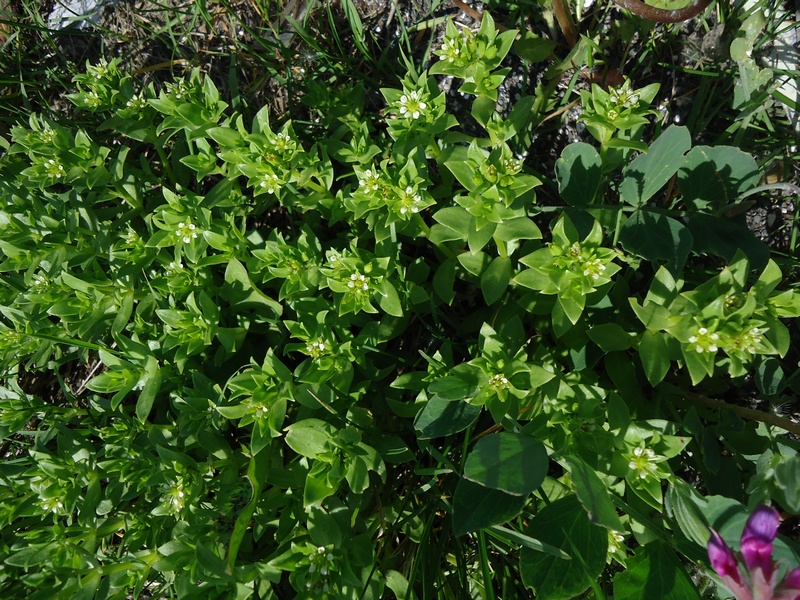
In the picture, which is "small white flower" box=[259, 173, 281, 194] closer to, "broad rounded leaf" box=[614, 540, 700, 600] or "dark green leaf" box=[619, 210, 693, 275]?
"dark green leaf" box=[619, 210, 693, 275]

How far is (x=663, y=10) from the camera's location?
121 inches

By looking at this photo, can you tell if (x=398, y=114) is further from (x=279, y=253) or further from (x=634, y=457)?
(x=634, y=457)

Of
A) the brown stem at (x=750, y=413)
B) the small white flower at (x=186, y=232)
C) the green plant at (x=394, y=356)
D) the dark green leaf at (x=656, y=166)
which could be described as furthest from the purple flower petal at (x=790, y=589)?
the small white flower at (x=186, y=232)

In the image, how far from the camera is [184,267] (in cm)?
340

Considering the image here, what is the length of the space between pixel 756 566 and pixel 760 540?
90 millimetres

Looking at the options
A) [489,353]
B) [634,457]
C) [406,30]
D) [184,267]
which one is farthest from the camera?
[406,30]

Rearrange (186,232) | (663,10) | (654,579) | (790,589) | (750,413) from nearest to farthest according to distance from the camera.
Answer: (790,589) → (654,579) → (750,413) → (663,10) → (186,232)

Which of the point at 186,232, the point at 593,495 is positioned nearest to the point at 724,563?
the point at 593,495

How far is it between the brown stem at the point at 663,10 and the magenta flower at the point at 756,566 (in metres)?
2.34

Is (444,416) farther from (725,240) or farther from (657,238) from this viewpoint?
(725,240)

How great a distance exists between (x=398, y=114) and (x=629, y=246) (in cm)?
132

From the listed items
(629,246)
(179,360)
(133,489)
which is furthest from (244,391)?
(629,246)

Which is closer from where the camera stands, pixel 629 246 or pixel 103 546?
pixel 629 246

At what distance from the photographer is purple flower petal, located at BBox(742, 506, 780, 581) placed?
1866 millimetres
